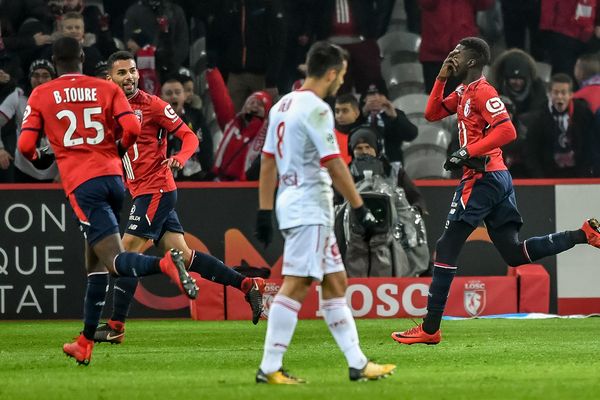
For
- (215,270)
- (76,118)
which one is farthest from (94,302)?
(215,270)

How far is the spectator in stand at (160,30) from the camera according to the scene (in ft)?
54.2

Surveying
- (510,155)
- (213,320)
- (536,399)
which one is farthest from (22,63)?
(536,399)

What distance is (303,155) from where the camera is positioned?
7.39 metres

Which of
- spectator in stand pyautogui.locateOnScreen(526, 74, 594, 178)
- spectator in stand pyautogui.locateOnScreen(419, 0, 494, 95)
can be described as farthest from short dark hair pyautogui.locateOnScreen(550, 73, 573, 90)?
spectator in stand pyautogui.locateOnScreen(419, 0, 494, 95)

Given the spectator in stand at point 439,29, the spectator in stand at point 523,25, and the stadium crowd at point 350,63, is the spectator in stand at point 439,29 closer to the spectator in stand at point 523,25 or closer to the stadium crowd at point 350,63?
the stadium crowd at point 350,63

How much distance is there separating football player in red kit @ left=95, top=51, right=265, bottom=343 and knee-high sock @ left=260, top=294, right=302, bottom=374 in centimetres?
370

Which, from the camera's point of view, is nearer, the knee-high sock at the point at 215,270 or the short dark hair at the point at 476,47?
the short dark hair at the point at 476,47

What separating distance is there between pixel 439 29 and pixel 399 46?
0.56m

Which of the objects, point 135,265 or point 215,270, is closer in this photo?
point 135,265

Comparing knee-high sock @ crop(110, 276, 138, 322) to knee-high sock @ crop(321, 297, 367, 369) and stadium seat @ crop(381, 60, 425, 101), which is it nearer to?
knee-high sock @ crop(321, 297, 367, 369)

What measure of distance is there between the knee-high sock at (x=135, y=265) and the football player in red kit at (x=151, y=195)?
223cm

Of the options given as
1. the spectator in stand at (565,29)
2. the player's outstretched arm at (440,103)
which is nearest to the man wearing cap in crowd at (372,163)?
the spectator in stand at (565,29)

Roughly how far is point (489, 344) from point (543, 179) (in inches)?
228

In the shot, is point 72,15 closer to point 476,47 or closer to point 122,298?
point 122,298
